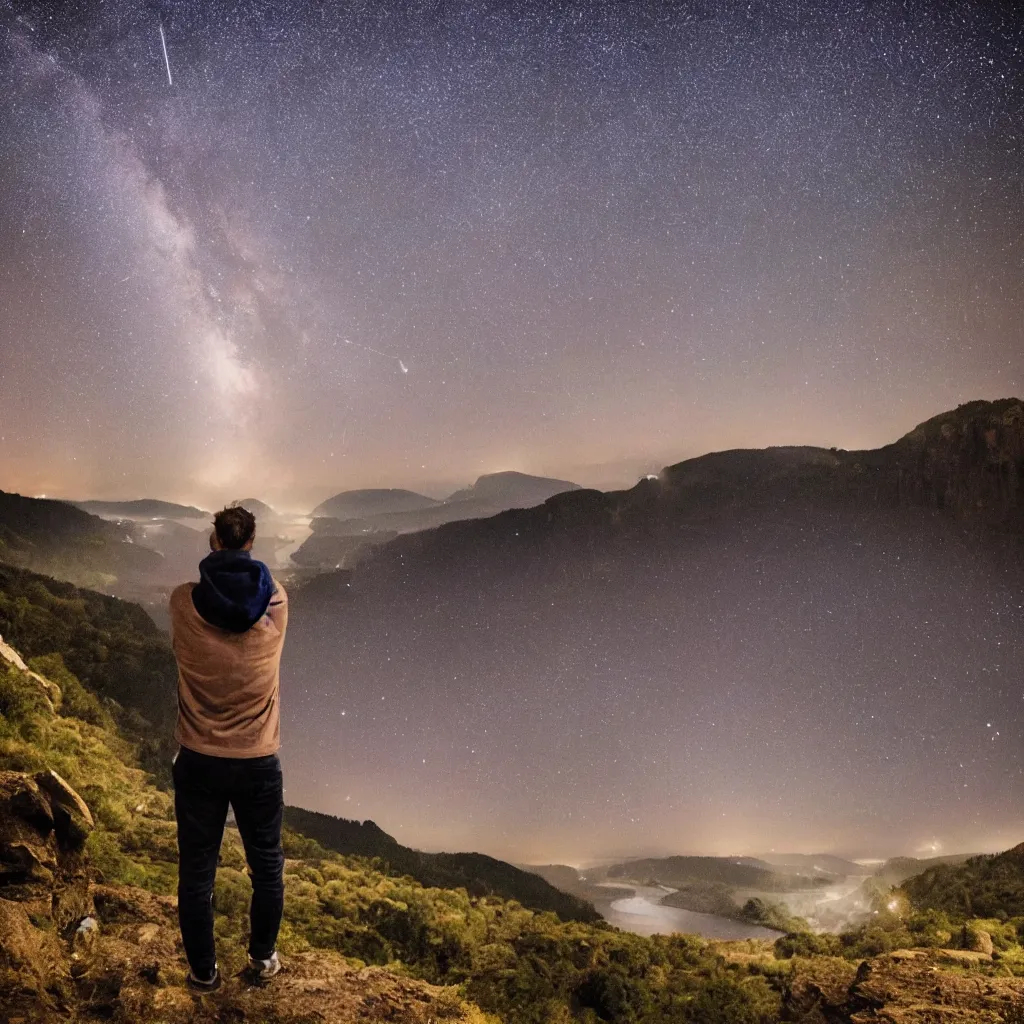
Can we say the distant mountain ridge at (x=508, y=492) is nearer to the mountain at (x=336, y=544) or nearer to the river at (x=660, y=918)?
the mountain at (x=336, y=544)

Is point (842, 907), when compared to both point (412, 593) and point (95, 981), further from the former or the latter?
point (412, 593)

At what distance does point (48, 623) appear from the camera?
1313 centimetres

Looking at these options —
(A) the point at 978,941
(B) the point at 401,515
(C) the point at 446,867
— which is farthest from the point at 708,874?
(B) the point at 401,515

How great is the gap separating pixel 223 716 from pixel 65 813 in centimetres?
299

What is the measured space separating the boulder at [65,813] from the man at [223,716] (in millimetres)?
2204

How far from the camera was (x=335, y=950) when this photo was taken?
682 cm

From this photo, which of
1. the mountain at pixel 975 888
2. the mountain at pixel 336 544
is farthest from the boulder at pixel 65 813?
the mountain at pixel 336 544

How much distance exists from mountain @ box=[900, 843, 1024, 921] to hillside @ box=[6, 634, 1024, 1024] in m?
1.23

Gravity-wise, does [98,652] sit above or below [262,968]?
above

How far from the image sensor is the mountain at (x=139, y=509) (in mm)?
20967

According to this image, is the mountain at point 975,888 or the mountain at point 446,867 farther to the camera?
the mountain at point 446,867

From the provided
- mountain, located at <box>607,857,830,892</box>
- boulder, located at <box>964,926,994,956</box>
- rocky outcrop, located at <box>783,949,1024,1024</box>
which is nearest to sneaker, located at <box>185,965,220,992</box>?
rocky outcrop, located at <box>783,949,1024,1024</box>

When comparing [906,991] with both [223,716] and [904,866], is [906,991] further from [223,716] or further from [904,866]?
[904,866]

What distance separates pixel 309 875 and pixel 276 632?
22.7ft
